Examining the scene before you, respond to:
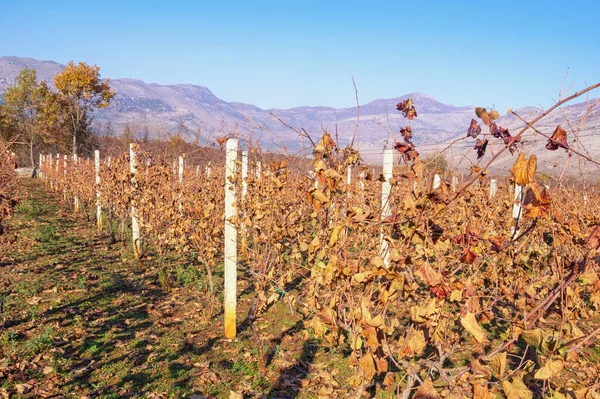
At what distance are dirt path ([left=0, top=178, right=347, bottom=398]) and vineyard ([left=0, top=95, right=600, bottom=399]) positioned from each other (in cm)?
3

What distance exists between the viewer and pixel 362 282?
8.12ft

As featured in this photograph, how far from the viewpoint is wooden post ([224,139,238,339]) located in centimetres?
487

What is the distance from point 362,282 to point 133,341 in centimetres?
335

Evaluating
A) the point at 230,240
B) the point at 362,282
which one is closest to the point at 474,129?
the point at 362,282

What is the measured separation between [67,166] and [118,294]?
516 inches

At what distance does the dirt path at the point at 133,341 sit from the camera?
3.95 metres

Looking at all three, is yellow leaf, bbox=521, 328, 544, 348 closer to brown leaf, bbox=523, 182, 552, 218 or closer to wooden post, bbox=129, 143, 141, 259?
brown leaf, bbox=523, 182, 552, 218

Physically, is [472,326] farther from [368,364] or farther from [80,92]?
[80,92]

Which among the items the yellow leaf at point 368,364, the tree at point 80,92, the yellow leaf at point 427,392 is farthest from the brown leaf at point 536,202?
the tree at point 80,92

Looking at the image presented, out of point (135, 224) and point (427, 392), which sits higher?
point (427, 392)

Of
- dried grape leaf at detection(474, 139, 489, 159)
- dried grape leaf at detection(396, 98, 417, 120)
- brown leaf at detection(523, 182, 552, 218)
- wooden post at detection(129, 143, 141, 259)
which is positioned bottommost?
wooden post at detection(129, 143, 141, 259)

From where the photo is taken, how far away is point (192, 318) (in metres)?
5.68

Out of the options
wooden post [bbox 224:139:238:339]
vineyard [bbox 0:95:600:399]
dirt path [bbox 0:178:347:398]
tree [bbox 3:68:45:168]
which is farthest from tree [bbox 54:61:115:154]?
wooden post [bbox 224:139:238:339]

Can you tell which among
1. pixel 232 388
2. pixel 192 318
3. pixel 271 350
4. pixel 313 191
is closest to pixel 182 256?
pixel 192 318
